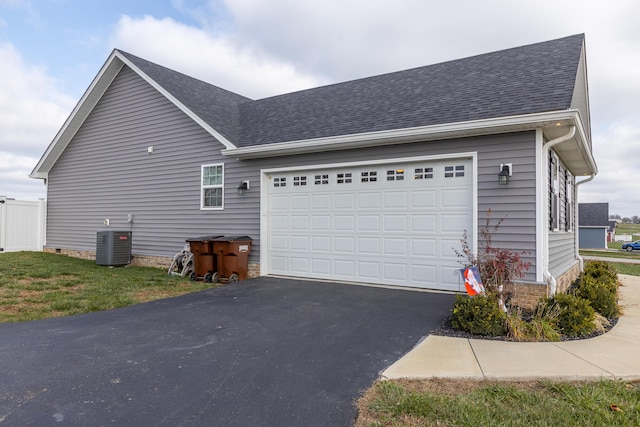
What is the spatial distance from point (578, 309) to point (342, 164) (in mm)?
4922

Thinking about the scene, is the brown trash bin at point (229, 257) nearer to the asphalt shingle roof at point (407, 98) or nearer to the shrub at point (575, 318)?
→ the asphalt shingle roof at point (407, 98)

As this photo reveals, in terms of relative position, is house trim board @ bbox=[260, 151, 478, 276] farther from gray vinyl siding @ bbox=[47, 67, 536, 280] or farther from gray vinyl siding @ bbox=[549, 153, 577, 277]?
gray vinyl siding @ bbox=[549, 153, 577, 277]

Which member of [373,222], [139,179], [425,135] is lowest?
[373,222]

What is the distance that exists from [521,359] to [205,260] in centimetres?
690

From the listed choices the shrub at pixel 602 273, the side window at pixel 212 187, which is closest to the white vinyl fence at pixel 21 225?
the side window at pixel 212 187

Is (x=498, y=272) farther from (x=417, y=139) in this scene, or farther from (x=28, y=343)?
(x=28, y=343)

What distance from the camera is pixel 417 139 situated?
715 cm

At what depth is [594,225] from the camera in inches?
1518

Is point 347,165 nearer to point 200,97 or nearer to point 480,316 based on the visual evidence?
point 480,316

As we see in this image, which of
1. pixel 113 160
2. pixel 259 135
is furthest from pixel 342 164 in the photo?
pixel 113 160

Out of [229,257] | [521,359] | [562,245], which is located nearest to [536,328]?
[521,359]

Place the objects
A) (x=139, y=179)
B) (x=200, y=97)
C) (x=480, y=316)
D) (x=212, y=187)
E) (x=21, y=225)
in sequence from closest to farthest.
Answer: (x=480, y=316), (x=212, y=187), (x=139, y=179), (x=200, y=97), (x=21, y=225)

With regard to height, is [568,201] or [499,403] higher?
[568,201]

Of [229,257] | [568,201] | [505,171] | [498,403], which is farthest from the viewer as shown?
[568,201]
